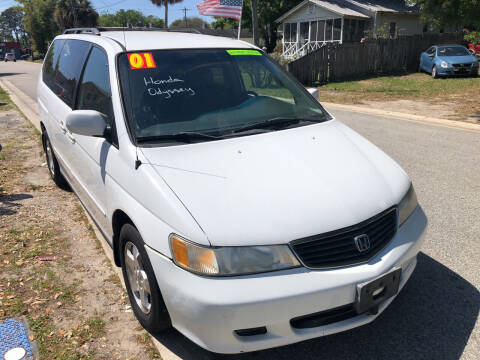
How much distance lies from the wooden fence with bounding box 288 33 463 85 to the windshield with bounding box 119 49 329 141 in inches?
591

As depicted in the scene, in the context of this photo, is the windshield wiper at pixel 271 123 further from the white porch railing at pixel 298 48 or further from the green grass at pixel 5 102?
the white porch railing at pixel 298 48

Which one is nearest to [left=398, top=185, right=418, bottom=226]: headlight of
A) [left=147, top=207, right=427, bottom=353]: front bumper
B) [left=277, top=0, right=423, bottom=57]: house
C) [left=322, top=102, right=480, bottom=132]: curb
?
[left=147, top=207, right=427, bottom=353]: front bumper

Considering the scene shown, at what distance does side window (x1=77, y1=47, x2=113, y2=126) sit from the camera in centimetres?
330

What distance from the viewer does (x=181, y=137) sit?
2.99m

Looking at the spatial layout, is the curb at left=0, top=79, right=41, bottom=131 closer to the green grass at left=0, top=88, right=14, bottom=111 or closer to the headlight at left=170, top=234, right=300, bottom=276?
the green grass at left=0, top=88, right=14, bottom=111

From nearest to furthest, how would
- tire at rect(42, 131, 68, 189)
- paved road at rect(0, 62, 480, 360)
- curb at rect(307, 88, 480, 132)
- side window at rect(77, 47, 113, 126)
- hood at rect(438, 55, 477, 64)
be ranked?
paved road at rect(0, 62, 480, 360), side window at rect(77, 47, 113, 126), tire at rect(42, 131, 68, 189), curb at rect(307, 88, 480, 132), hood at rect(438, 55, 477, 64)

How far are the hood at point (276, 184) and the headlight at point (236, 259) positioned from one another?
0.14ft

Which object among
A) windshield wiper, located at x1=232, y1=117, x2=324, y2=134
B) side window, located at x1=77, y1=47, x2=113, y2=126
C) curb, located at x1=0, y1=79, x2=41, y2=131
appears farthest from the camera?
curb, located at x1=0, y1=79, x2=41, y2=131

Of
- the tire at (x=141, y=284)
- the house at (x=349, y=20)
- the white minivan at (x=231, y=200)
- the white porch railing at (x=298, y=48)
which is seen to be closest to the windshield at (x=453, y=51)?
the house at (x=349, y=20)

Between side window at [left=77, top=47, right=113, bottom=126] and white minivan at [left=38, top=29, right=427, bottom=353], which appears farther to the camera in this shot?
side window at [left=77, top=47, right=113, bottom=126]

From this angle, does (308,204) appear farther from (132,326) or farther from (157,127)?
(132,326)

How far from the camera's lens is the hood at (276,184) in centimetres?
229

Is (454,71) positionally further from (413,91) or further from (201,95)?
(201,95)

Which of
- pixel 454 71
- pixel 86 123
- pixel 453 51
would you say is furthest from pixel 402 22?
pixel 86 123
